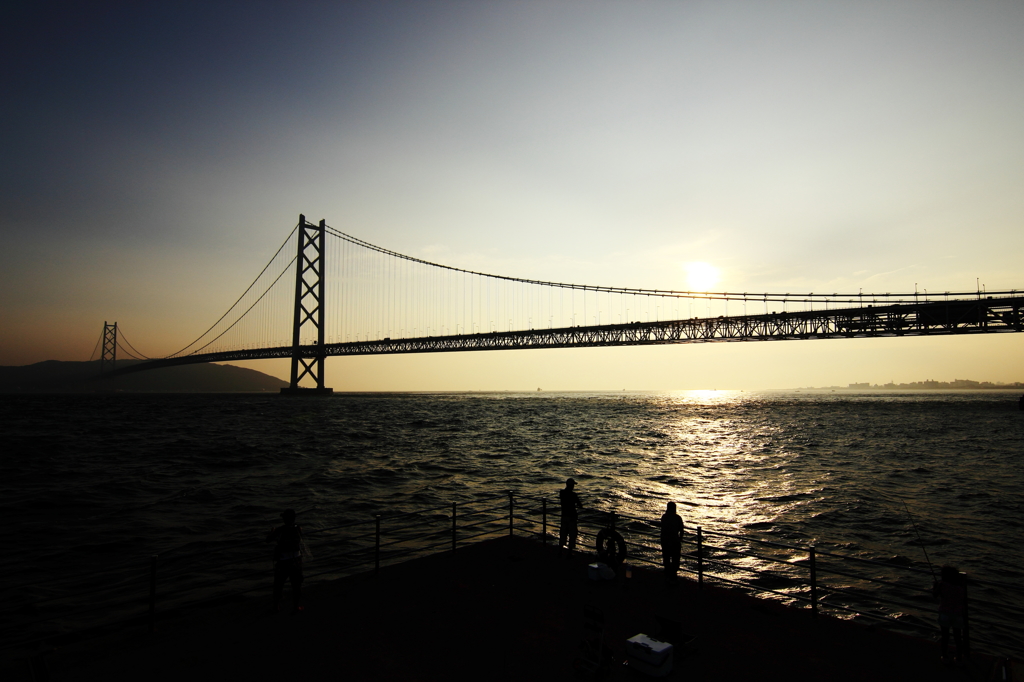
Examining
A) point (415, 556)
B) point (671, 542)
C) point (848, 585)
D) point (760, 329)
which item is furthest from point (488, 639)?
point (760, 329)

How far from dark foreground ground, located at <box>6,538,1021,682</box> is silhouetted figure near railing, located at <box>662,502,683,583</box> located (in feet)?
0.94

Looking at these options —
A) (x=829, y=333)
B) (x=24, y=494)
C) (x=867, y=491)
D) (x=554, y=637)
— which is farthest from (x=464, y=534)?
(x=829, y=333)

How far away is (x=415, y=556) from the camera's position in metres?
11.8

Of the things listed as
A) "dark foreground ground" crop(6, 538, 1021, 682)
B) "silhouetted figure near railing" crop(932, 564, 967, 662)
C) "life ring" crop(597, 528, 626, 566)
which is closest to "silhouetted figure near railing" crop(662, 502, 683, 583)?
"dark foreground ground" crop(6, 538, 1021, 682)

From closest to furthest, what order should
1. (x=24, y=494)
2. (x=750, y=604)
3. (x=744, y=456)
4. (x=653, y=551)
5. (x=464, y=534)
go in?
(x=750, y=604), (x=653, y=551), (x=464, y=534), (x=24, y=494), (x=744, y=456)

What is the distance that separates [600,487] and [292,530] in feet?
50.0

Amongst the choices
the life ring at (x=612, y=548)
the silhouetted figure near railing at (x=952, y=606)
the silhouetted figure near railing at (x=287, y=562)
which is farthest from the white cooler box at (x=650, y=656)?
the silhouetted figure near railing at (x=287, y=562)

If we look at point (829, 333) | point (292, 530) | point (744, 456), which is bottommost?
point (744, 456)

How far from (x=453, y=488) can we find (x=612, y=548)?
41.4 feet

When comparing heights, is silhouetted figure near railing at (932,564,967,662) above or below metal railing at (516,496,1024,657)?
above

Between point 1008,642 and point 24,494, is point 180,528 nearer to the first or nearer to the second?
point 24,494

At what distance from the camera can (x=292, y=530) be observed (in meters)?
8.51

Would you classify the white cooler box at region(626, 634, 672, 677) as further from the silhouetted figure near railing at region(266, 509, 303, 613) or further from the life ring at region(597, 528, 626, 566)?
the silhouetted figure near railing at region(266, 509, 303, 613)

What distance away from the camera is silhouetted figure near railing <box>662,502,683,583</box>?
8672mm
